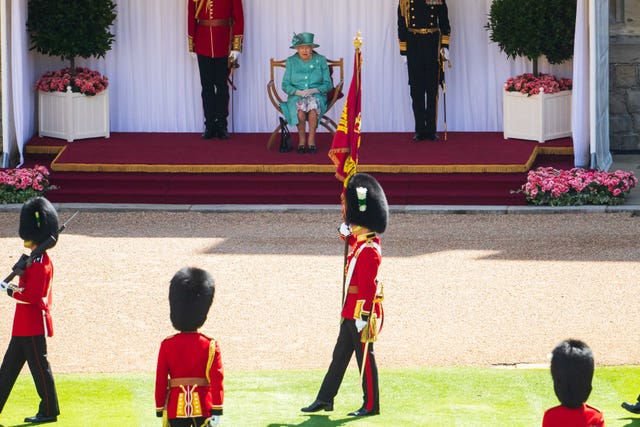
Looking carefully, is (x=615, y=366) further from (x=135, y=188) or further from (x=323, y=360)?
(x=135, y=188)

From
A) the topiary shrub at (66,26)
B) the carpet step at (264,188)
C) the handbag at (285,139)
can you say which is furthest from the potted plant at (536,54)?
the topiary shrub at (66,26)

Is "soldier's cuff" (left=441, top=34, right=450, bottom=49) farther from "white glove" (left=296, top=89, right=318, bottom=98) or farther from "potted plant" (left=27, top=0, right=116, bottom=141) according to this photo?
"potted plant" (left=27, top=0, right=116, bottom=141)

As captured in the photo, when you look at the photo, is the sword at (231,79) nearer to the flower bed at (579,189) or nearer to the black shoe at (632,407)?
the flower bed at (579,189)

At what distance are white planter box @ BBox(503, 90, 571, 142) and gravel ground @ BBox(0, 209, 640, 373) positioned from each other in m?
2.11

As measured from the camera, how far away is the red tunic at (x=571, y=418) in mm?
5742

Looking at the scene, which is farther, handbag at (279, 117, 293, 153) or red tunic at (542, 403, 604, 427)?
handbag at (279, 117, 293, 153)

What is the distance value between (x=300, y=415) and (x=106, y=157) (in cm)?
809

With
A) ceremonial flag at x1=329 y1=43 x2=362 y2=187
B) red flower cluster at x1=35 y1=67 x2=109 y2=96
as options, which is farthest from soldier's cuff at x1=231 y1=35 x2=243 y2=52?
ceremonial flag at x1=329 y1=43 x2=362 y2=187

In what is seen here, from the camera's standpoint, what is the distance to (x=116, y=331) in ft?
34.1

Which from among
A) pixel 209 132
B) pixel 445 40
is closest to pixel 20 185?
pixel 209 132

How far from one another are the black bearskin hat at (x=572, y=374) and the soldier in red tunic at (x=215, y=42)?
11061 millimetres

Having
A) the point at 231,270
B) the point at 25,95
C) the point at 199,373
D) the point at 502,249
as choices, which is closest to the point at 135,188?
the point at 25,95

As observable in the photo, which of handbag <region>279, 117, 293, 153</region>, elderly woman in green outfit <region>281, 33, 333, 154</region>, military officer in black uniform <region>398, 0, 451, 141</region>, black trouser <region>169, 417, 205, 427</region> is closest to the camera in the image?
black trouser <region>169, 417, 205, 427</region>

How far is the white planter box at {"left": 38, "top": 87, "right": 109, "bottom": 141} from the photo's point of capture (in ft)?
54.1
